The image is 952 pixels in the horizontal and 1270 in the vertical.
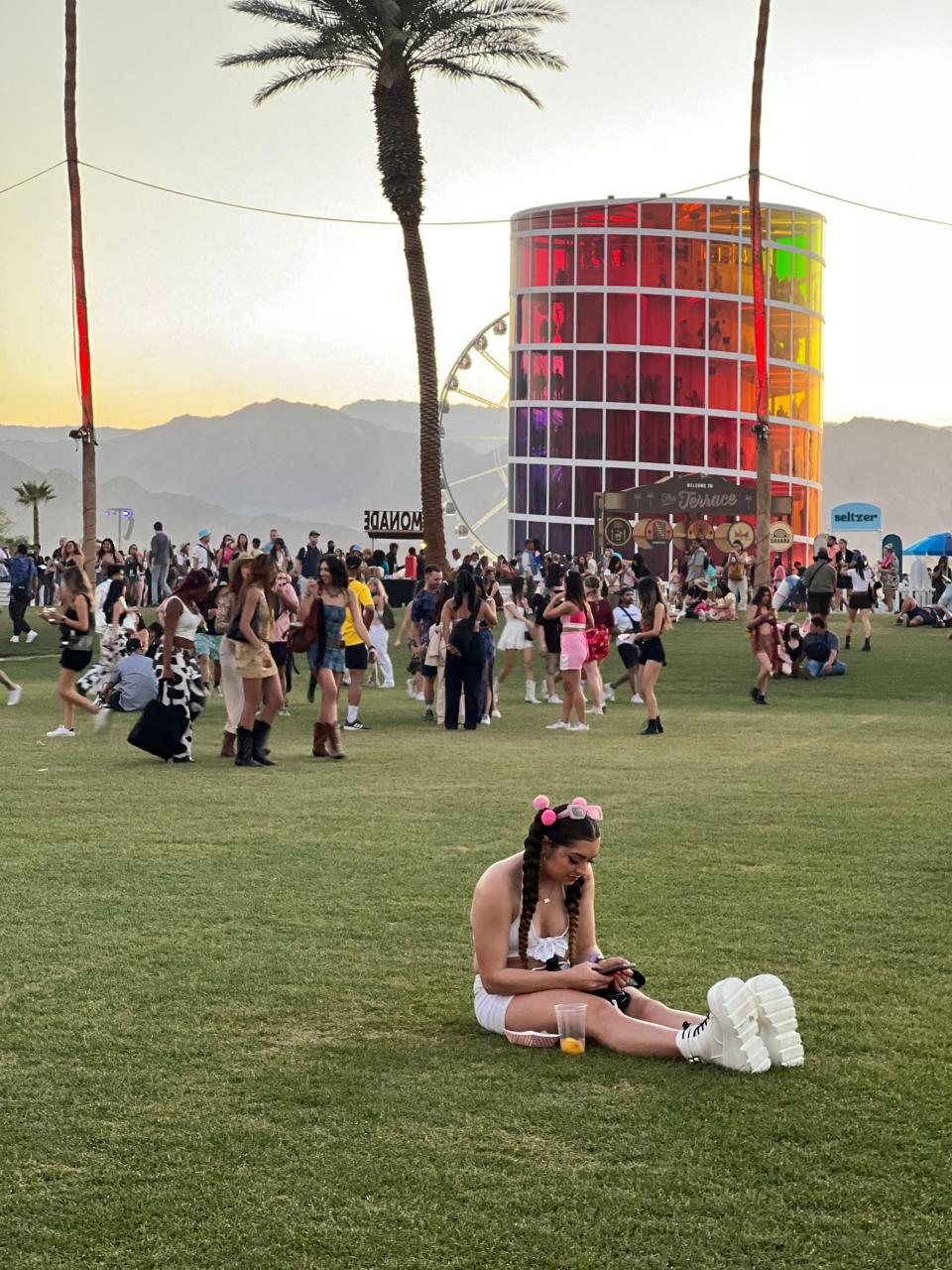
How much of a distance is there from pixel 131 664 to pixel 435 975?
11.5m

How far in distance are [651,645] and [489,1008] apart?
38.9 feet

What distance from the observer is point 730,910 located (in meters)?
8.11

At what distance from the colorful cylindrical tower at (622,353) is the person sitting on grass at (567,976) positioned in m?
73.3

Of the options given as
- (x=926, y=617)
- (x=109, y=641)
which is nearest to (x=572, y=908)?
(x=109, y=641)

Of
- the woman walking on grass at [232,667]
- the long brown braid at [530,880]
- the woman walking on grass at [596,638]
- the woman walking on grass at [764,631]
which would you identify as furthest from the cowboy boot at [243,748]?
the woman walking on grass at [764,631]

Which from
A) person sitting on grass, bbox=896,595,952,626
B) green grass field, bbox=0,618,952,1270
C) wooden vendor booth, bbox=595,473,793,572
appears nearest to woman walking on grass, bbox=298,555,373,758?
green grass field, bbox=0,618,952,1270

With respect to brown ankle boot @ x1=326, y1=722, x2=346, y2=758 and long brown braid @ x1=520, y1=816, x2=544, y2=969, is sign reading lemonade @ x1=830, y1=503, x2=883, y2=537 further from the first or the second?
long brown braid @ x1=520, y1=816, x2=544, y2=969

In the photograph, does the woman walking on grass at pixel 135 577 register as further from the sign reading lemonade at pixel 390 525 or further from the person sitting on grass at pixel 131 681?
the person sitting on grass at pixel 131 681

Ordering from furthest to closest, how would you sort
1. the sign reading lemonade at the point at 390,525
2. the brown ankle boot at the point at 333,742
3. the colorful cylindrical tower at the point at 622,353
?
the colorful cylindrical tower at the point at 622,353, the sign reading lemonade at the point at 390,525, the brown ankle boot at the point at 333,742

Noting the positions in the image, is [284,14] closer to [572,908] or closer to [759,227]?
[759,227]

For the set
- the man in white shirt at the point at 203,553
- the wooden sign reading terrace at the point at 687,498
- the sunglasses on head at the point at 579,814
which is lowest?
the sunglasses on head at the point at 579,814

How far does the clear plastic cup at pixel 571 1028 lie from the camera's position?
5.70 m

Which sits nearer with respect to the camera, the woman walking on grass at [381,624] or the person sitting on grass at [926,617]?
the woman walking on grass at [381,624]

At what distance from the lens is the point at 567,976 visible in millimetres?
5797
